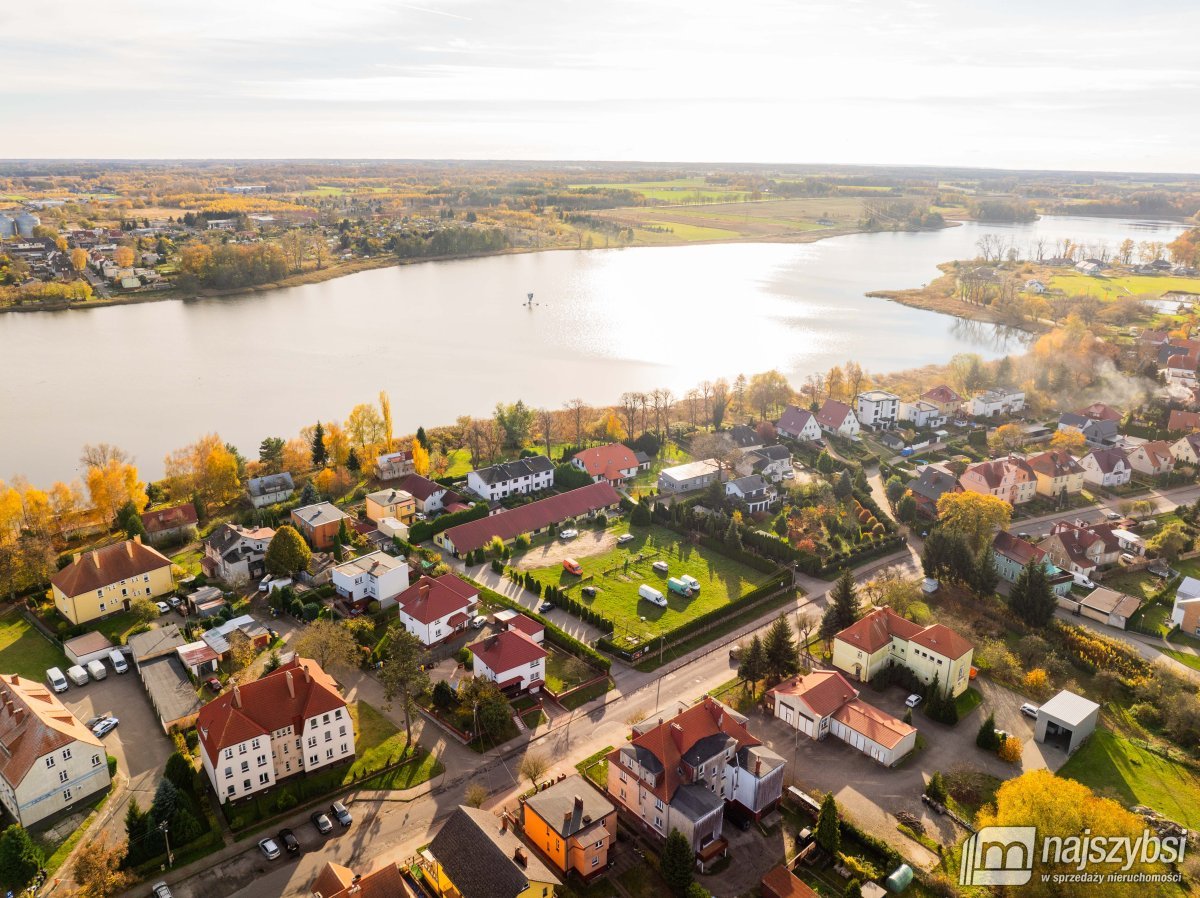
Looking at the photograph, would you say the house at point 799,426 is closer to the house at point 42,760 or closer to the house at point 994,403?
the house at point 994,403

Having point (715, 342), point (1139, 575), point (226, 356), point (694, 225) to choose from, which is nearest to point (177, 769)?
point (1139, 575)

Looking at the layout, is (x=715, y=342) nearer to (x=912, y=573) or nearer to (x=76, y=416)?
(x=912, y=573)

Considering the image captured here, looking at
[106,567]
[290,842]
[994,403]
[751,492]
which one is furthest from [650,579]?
[994,403]

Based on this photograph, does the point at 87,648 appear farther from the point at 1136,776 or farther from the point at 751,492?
the point at 1136,776

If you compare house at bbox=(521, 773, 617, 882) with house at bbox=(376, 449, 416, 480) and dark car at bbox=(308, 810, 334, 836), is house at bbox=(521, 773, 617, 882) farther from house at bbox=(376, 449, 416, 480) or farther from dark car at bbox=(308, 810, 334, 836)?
house at bbox=(376, 449, 416, 480)

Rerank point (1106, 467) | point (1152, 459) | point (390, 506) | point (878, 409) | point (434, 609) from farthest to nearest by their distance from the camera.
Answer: point (878, 409)
point (1152, 459)
point (1106, 467)
point (390, 506)
point (434, 609)
